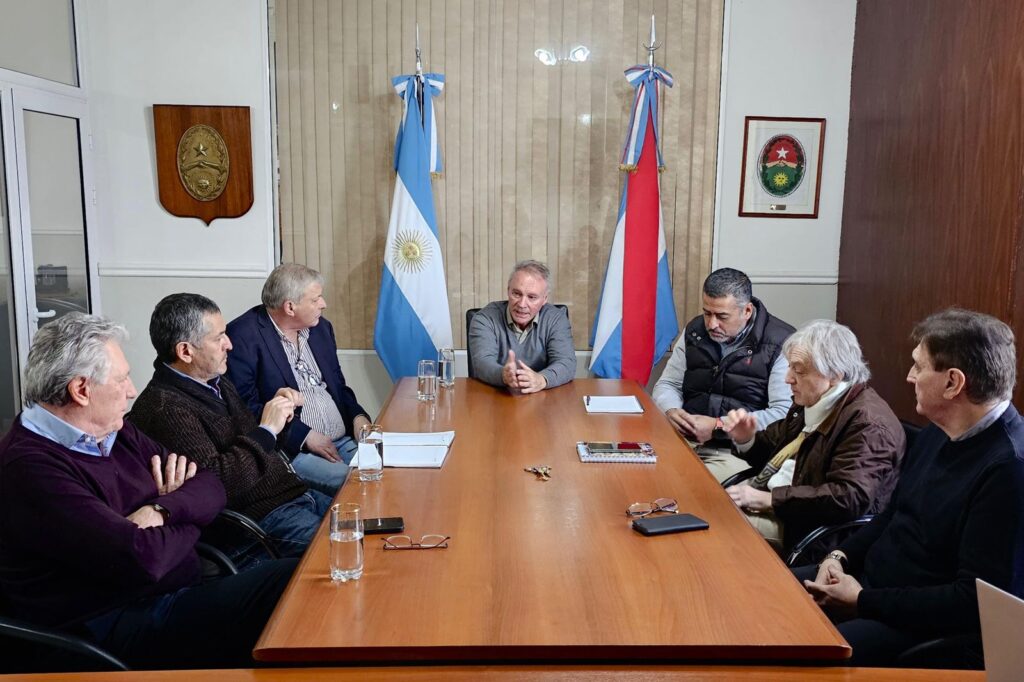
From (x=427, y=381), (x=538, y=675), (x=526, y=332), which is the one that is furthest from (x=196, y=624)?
(x=526, y=332)

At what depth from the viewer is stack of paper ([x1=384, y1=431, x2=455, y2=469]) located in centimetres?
246

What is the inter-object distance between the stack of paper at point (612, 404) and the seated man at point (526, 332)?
0.93 ft

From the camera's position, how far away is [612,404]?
329 cm

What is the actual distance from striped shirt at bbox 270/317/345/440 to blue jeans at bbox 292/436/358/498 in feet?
0.71

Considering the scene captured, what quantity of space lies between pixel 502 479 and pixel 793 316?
3.09m

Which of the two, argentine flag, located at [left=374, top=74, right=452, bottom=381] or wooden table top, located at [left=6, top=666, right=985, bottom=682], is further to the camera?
argentine flag, located at [left=374, top=74, right=452, bottom=381]

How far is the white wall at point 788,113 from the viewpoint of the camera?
4.63m

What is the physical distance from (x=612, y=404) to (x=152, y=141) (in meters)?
3.07

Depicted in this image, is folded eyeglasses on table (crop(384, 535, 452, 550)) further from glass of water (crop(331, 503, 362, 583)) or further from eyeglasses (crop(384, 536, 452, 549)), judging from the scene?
glass of water (crop(331, 503, 362, 583))

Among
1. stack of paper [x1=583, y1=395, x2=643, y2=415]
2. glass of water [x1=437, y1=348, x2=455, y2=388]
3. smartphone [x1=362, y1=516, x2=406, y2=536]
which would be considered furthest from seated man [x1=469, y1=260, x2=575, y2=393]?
smartphone [x1=362, y1=516, x2=406, y2=536]

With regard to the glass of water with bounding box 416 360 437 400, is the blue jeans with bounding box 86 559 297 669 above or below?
below

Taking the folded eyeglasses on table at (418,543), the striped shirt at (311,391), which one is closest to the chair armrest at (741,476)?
the folded eyeglasses on table at (418,543)

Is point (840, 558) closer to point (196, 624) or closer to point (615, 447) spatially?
point (615, 447)

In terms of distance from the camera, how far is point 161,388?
2459mm
